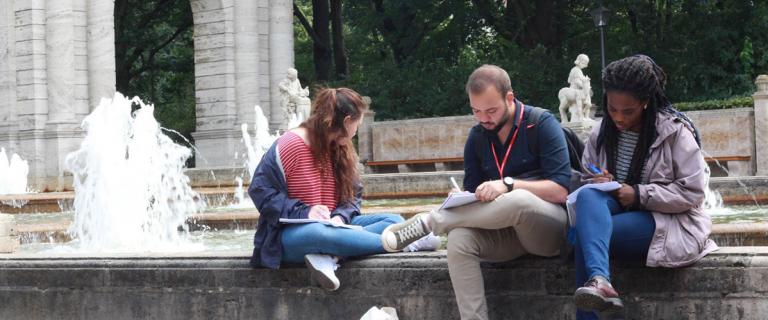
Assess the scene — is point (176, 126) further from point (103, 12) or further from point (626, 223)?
point (626, 223)

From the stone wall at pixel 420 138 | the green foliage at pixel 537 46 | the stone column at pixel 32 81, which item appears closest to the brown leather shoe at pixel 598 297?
the stone column at pixel 32 81

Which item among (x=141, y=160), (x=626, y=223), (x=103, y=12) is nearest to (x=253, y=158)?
(x=103, y=12)

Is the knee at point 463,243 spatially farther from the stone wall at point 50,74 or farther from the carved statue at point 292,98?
the carved statue at point 292,98

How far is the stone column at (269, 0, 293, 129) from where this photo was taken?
1125 inches

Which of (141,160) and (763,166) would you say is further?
(763,166)

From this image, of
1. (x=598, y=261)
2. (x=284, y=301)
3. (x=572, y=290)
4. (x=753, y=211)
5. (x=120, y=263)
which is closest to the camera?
(x=598, y=261)

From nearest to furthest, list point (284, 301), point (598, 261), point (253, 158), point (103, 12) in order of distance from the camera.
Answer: point (598, 261) → point (284, 301) → point (103, 12) → point (253, 158)

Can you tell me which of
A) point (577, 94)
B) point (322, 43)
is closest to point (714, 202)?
point (577, 94)

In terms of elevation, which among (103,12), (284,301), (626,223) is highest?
(103,12)

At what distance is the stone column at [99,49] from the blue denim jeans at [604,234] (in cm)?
2030

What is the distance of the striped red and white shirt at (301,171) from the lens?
5.90 meters

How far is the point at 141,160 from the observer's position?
15.5m

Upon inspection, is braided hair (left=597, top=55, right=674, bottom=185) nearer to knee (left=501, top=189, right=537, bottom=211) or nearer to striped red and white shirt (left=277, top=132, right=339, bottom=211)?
knee (left=501, top=189, right=537, bottom=211)

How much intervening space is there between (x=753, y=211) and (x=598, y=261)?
306 inches
